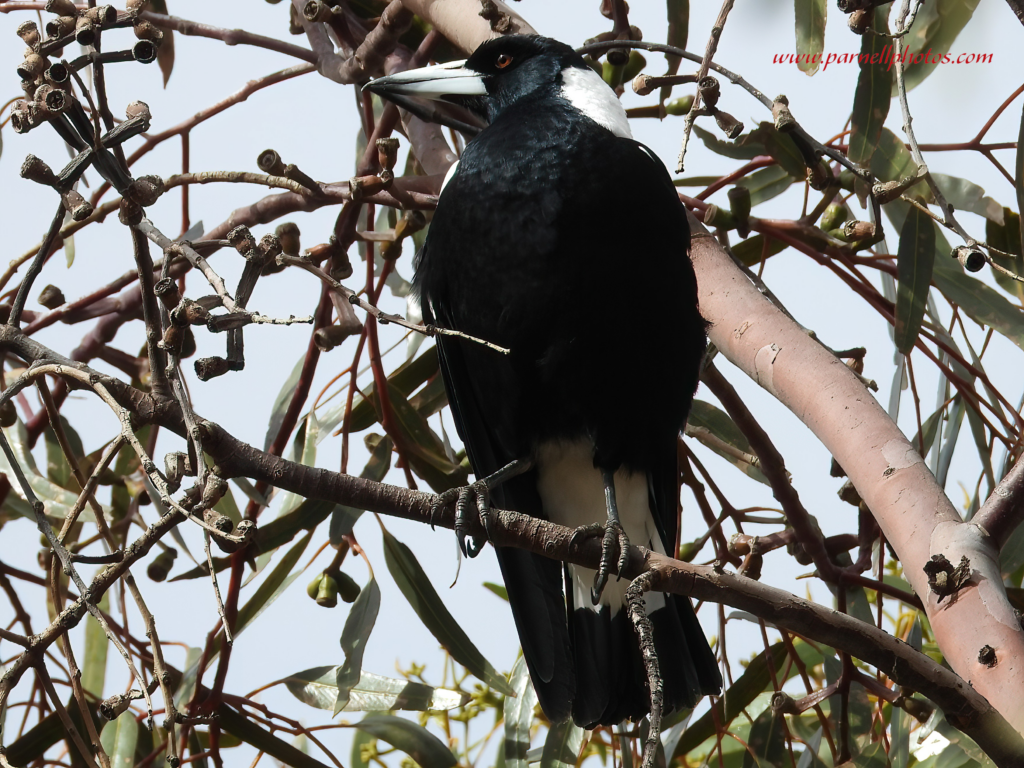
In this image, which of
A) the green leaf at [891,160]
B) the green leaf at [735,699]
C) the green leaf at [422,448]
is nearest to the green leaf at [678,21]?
the green leaf at [891,160]

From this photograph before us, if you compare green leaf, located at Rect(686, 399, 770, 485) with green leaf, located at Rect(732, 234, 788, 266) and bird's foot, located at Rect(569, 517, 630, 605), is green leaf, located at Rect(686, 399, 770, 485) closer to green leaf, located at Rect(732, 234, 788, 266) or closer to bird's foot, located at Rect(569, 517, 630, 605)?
green leaf, located at Rect(732, 234, 788, 266)

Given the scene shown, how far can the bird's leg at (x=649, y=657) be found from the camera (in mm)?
729

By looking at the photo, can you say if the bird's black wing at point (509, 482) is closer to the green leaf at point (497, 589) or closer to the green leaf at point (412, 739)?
the green leaf at point (412, 739)

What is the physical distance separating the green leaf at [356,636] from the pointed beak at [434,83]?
762mm

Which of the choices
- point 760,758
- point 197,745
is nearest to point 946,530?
point 760,758

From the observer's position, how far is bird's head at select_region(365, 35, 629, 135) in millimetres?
1807

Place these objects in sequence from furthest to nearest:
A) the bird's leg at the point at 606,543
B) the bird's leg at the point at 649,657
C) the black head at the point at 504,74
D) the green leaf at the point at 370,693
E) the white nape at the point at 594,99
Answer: the black head at the point at 504,74 → the white nape at the point at 594,99 → the green leaf at the point at 370,693 → the bird's leg at the point at 606,543 → the bird's leg at the point at 649,657

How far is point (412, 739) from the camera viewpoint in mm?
1623

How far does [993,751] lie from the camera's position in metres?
1.02

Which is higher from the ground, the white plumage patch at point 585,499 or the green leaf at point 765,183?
the green leaf at point 765,183

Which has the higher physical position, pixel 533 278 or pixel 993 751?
pixel 533 278

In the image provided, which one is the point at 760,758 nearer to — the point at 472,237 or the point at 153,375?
the point at 472,237

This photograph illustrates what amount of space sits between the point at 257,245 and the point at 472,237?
764mm

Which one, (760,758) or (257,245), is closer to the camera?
(257,245)
